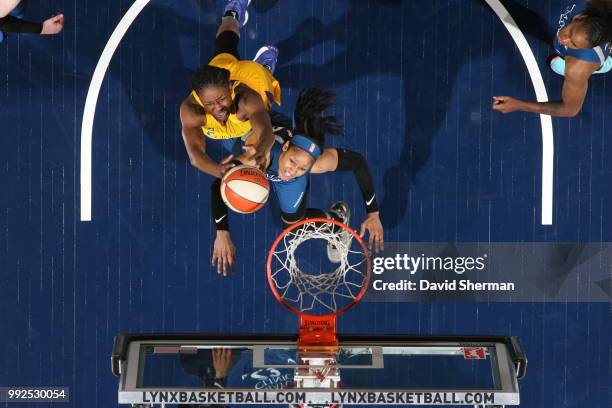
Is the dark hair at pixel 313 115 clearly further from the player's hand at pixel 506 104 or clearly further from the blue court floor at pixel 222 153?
the player's hand at pixel 506 104

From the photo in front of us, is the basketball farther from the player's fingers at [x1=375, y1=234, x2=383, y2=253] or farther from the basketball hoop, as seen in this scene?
the player's fingers at [x1=375, y1=234, x2=383, y2=253]

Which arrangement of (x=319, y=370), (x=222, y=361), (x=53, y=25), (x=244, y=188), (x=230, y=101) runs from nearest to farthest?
(x=319, y=370)
(x=222, y=361)
(x=244, y=188)
(x=230, y=101)
(x=53, y=25)

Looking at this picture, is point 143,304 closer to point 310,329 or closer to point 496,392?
point 310,329

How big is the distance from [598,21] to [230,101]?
9.69 ft

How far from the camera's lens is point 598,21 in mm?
7766

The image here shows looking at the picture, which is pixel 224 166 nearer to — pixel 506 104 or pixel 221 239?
pixel 221 239

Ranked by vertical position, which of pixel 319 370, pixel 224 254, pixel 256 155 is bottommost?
pixel 319 370

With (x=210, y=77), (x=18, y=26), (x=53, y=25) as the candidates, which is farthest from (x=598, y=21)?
(x=18, y=26)

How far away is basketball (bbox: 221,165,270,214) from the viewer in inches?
289

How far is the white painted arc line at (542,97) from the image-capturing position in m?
8.02

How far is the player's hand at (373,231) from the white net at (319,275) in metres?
Answer: 0.13

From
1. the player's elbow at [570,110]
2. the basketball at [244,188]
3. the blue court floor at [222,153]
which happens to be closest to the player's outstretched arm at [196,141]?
the blue court floor at [222,153]

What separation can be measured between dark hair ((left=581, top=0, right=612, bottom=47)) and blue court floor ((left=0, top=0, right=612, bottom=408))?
296mm

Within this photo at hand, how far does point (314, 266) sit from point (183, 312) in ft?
3.77
